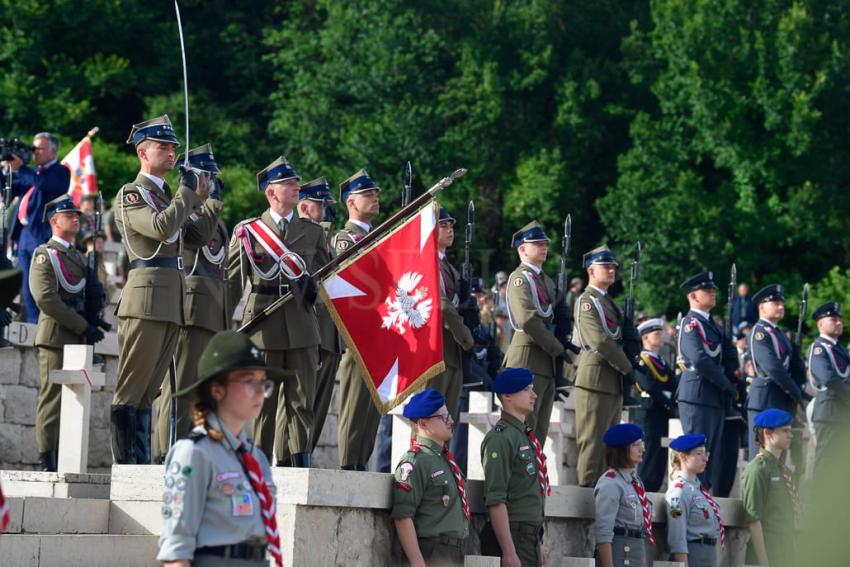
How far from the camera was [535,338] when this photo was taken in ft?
37.0

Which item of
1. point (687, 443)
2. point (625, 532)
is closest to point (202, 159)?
point (625, 532)

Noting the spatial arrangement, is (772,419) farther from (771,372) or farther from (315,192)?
(315,192)

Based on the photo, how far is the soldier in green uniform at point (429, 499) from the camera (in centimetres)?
862

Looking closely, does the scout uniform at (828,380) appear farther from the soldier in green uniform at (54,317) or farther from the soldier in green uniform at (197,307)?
the soldier in green uniform at (54,317)

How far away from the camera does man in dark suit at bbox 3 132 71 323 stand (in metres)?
13.2

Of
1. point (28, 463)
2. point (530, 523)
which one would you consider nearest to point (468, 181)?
point (28, 463)

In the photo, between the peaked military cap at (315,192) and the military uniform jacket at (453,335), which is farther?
the peaked military cap at (315,192)

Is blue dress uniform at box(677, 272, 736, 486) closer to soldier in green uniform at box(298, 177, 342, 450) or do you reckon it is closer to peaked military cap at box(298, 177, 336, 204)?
peaked military cap at box(298, 177, 336, 204)

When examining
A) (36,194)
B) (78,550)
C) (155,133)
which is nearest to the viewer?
(78,550)

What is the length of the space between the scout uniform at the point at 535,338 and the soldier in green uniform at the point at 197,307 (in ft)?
7.32

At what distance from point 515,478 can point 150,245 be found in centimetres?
229

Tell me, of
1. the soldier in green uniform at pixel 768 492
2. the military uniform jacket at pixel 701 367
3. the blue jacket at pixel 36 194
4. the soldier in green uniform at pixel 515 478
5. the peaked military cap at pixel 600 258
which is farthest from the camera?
the blue jacket at pixel 36 194

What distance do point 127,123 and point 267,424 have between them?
2560 centimetres

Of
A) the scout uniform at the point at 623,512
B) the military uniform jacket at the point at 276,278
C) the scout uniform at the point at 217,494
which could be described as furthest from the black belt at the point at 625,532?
the scout uniform at the point at 217,494
